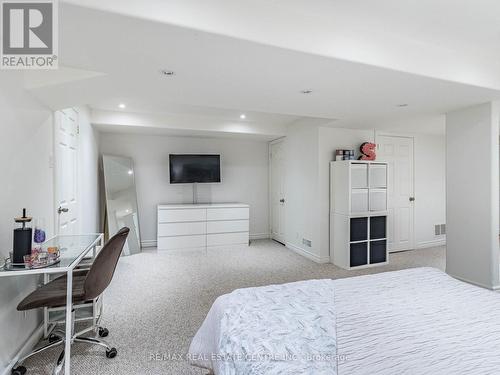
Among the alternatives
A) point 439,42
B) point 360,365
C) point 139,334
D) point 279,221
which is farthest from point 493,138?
point 139,334

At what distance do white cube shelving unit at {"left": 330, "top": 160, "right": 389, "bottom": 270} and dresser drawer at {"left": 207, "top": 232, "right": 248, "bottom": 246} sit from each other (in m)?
1.75

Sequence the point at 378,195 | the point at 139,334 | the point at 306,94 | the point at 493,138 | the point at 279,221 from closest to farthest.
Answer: the point at 139,334
the point at 306,94
the point at 493,138
the point at 378,195
the point at 279,221

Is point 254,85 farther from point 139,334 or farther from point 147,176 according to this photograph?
point 147,176

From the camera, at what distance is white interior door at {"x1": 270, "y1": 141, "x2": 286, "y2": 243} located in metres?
5.52

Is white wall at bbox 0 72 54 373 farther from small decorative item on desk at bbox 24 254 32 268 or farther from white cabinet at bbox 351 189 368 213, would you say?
white cabinet at bbox 351 189 368 213

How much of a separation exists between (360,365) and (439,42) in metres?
2.56

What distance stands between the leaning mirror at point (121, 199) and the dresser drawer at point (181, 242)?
1.45 feet

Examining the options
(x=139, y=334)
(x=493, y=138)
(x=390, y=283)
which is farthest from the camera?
(x=493, y=138)

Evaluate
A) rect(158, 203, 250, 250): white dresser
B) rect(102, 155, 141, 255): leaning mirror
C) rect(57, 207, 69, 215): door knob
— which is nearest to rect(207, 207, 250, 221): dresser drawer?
rect(158, 203, 250, 250): white dresser

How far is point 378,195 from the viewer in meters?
4.34

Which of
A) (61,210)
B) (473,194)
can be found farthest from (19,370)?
(473,194)

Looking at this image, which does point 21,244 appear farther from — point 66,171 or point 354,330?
point 354,330

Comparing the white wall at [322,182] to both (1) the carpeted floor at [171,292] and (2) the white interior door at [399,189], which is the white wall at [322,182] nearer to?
(2) the white interior door at [399,189]

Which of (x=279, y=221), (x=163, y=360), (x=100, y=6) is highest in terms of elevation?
(x=100, y=6)
